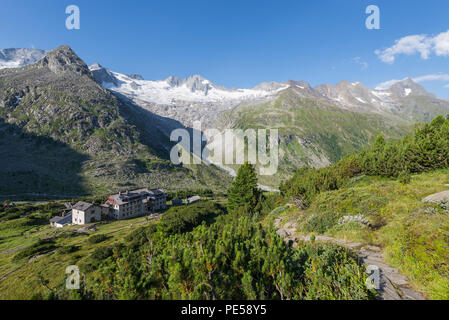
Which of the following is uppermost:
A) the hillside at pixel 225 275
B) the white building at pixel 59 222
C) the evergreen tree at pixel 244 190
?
the hillside at pixel 225 275

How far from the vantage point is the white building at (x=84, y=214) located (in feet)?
220

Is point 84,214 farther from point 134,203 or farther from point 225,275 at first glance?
point 225,275

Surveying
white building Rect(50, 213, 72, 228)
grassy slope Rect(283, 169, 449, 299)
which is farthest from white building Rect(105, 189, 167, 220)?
grassy slope Rect(283, 169, 449, 299)

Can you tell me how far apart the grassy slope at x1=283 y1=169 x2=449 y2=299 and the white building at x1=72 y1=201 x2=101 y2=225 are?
73.6m

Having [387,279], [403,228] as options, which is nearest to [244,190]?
[403,228]

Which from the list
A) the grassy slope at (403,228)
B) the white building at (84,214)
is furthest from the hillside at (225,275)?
the white building at (84,214)

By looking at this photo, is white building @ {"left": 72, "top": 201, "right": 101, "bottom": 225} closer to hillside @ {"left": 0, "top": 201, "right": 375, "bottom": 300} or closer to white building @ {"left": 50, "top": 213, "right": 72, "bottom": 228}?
white building @ {"left": 50, "top": 213, "right": 72, "bottom": 228}

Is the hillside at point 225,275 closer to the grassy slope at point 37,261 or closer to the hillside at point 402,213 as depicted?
the hillside at point 402,213

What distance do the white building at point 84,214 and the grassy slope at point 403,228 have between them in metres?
73.6

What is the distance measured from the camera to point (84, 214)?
66.9 meters

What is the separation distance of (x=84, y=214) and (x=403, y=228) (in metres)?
82.2

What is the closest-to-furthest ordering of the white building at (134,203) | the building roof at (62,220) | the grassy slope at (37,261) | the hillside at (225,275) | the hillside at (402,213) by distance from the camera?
the hillside at (225,275), the hillside at (402,213), the grassy slope at (37,261), the building roof at (62,220), the white building at (134,203)

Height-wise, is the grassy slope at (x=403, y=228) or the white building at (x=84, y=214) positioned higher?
the grassy slope at (x=403, y=228)
